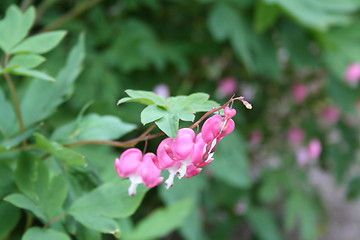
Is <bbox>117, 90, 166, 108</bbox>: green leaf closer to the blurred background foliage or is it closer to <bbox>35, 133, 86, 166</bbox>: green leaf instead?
<bbox>35, 133, 86, 166</bbox>: green leaf

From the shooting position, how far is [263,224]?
201 centimetres

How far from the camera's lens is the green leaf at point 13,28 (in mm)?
666

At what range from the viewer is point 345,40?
1.67m

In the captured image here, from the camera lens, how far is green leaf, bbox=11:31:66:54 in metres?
0.66

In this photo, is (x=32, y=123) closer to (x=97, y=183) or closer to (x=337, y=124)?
(x=97, y=183)

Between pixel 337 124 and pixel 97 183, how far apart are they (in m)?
1.72

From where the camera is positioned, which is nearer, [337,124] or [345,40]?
[345,40]

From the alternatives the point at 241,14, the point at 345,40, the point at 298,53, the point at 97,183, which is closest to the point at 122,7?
the point at 241,14

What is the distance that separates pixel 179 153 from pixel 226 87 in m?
1.44

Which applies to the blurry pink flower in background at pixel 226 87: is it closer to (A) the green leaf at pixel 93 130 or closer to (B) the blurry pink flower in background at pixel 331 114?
(B) the blurry pink flower in background at pixel 331 114

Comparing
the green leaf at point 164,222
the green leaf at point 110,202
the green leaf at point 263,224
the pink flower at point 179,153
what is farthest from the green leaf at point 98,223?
the green leaf at point 263,224

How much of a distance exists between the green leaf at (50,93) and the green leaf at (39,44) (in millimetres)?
78

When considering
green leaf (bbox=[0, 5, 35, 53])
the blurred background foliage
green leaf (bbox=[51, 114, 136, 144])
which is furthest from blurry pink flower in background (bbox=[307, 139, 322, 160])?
green leaf (bbox=[0, 5, 35, 53])

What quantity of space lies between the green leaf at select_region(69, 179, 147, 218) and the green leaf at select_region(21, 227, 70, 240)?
0.10 feet
